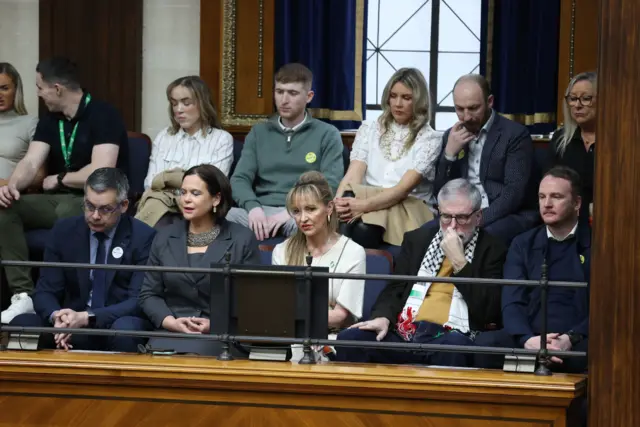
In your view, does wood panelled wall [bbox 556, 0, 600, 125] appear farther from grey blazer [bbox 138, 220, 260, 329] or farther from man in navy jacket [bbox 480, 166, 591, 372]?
grey blazer [bbox 138, 220, 260, 329]

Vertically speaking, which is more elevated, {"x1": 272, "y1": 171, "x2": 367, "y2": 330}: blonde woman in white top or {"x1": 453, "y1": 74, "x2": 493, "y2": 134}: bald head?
{"x1": 453, "y1": 74, "x2": 493, "y2": 134}: bald head

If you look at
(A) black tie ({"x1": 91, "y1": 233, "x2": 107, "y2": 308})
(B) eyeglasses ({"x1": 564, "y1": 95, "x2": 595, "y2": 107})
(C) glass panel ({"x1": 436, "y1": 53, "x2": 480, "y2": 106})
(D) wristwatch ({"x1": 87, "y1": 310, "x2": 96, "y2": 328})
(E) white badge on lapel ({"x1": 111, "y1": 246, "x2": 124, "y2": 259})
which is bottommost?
(D) wristwatch ({"x1": 87, "y1": 310, "x2": 96, "y2": 328})

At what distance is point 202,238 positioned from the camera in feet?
18.5

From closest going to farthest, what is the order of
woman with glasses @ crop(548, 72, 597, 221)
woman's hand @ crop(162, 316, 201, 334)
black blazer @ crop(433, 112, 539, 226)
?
woman's hand @ crop(162, 316, 201, 334) → woman with glasses @ crop(548, 72, 597, 221) → black blazer @ crop(433, 112, 539, 226)

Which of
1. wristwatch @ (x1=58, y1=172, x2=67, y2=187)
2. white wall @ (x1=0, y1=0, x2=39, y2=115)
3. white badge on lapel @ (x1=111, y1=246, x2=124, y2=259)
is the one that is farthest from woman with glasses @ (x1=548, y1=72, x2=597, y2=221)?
white wall @ (x1=0, y1=0, x2=39, y2=115)

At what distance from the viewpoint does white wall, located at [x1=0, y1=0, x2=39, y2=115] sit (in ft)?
26.9

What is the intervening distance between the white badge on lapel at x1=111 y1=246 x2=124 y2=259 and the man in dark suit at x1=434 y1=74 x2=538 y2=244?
65.0 inches

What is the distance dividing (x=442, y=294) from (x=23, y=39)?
394 centimetres

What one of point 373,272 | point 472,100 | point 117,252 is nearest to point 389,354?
point 373,272

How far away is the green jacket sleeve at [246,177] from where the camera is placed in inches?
262

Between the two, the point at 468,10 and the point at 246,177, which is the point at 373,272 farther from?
the point at 468,10

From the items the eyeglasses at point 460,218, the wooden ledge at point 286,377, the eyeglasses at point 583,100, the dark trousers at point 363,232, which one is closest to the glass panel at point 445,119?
the dark trousers at point 363,232

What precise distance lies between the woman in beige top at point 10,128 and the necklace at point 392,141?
192 centimetres

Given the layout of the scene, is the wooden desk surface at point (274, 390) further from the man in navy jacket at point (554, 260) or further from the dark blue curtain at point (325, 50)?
the dark blue curtain at point (325, 50)
